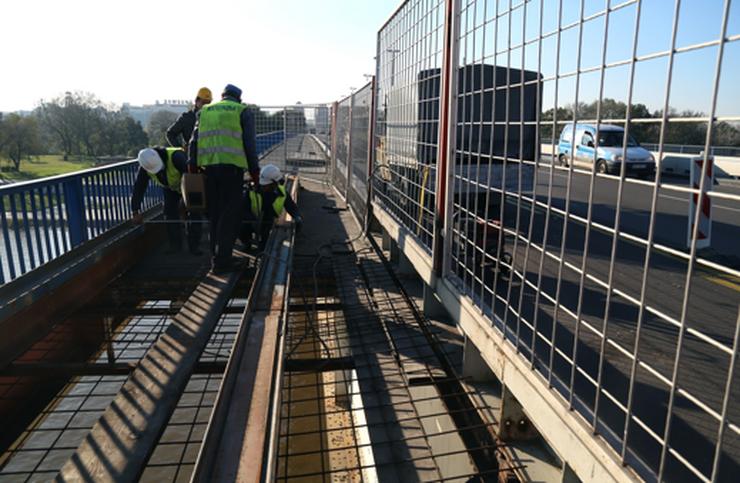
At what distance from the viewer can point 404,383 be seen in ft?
13.1

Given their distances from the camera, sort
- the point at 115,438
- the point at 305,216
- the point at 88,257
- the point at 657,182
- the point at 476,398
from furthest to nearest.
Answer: the point at 305,216
the point at 88,257
the point at 476,398
the point at 115,438
the point at 657,182

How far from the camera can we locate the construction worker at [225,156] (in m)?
5.34

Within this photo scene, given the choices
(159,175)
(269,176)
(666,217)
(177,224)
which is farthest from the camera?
(666,217)

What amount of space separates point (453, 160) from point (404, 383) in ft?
5.61

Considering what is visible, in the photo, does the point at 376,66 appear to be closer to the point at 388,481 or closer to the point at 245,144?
the point at 245,144

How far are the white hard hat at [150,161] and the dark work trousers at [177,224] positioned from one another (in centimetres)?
57

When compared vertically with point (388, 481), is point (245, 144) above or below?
above

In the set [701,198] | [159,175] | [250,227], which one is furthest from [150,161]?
[701,198]

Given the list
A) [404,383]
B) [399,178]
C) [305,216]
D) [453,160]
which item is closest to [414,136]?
[399,178]

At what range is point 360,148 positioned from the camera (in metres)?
9.50

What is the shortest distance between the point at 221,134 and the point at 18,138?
51.6 m

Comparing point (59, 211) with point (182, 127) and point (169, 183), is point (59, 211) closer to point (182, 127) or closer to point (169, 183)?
point (169, 183)

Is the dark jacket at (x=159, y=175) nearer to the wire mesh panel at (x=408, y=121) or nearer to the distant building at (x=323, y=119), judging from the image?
the wire mesh panel at (x=408, y=121)

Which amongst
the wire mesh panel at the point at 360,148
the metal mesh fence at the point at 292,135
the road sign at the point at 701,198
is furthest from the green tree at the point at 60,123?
the road sign at the point at 701,198
